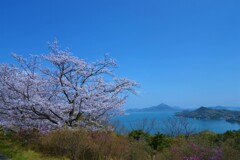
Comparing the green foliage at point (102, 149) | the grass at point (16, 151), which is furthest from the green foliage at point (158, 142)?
the grass at point (16, 151)

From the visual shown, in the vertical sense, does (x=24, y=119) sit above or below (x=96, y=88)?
below

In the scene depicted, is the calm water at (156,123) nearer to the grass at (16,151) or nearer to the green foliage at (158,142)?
the green foliage at (158,142)

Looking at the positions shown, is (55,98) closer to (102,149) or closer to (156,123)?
(102,149)

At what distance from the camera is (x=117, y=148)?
874 cm

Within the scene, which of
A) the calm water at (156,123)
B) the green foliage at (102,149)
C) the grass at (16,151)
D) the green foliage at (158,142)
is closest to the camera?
the green foliage at (102,149)

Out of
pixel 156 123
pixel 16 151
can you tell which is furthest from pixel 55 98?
pixel 156 123

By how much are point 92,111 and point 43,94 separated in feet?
7.80

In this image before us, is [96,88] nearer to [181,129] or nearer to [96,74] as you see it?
[96,74]

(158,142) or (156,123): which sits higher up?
(156,123)

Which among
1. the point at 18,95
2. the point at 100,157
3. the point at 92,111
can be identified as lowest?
the point at 100,157

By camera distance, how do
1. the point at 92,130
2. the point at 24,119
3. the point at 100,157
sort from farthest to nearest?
1. the point at 24,119
2. the point at 92,130
3. the point at 100,157

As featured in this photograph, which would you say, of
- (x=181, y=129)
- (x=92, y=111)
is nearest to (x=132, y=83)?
(x=92, y=111)

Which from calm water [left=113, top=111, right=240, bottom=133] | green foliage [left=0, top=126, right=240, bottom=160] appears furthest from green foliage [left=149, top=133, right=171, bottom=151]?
green foliage [left=0, top=126, right=240, bottom=160]

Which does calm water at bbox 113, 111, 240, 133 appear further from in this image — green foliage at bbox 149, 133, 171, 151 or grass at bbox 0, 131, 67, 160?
grass at bbox 0, 131, 67, 160
